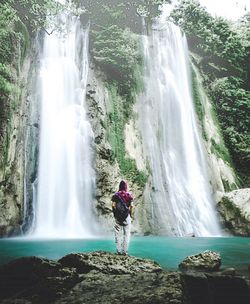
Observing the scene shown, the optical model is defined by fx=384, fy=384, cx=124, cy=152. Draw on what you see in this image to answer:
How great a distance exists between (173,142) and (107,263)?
1387 cm

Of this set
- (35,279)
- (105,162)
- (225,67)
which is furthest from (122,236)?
(225,67)

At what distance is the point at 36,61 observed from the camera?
58.2ft

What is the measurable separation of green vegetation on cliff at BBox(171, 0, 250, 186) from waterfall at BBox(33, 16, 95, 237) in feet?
27.6

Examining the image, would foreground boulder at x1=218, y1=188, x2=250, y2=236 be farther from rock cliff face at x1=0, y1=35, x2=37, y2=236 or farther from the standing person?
the standing person

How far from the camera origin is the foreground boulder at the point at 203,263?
19.9 feet

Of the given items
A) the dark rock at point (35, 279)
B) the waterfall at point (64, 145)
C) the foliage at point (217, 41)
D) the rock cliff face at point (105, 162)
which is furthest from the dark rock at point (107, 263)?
the foliage at point (217, 41)

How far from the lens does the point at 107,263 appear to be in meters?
5.56

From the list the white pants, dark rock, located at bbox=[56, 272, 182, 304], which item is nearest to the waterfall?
the white pants

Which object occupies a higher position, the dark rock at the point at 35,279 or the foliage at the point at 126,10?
the foliage at the point at 126,10

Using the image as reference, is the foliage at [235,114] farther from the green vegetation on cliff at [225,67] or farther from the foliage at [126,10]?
the foliage at [126,10]

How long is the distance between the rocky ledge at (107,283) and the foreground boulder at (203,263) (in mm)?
416

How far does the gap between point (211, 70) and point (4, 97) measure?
1457 cm

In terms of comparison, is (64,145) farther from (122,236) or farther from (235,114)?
(235,114)

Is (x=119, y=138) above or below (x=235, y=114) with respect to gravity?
below
